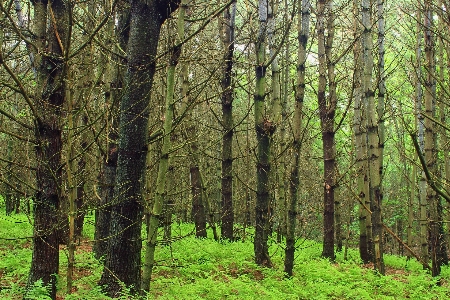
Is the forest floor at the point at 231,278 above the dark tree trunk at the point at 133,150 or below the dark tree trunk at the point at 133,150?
below

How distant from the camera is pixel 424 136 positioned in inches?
457

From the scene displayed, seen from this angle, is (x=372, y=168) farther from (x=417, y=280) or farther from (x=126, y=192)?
(x=126, y=192)

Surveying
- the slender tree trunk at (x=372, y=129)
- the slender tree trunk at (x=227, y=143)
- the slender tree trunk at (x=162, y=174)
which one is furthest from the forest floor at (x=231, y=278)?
the slender tree trunk at (x=372, y=129)

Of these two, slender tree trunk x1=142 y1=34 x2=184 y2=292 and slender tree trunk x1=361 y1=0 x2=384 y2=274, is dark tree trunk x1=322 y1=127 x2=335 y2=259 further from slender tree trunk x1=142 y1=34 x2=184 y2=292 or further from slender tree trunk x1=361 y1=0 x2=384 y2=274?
slender tree trunk x1=142 y1=34 x2=184 y2=292

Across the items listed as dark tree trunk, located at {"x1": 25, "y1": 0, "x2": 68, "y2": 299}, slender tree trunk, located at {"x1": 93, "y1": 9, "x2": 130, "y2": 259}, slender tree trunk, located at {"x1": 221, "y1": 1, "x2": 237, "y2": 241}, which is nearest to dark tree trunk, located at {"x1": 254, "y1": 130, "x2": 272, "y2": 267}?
slender tree trunk, located at {"x1": 221, "y1": 1, "x2": 237, "y2": 241}

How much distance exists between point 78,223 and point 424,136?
1053 cm

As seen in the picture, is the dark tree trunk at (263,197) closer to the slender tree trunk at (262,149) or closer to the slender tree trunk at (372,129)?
the slender tree trunk at (262,149)

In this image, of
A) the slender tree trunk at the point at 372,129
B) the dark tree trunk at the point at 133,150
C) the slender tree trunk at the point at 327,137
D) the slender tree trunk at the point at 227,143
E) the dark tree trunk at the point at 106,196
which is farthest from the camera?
the slender tree trunk at the point at 227,143

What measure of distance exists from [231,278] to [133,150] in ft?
12.6

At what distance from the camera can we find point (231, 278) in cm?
768

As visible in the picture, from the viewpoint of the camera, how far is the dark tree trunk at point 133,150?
505 cm

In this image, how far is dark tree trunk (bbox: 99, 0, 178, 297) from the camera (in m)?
5.05

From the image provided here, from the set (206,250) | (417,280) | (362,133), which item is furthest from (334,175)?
(206,250)

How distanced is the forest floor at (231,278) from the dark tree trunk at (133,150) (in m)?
0.46
